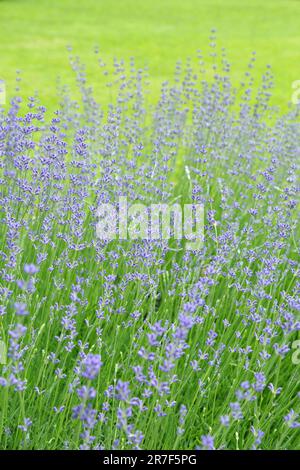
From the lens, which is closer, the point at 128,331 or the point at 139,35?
the point at 128,331

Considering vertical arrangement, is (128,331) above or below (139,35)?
below

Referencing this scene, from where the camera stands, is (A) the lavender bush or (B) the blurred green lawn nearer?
(A) the lavender bush

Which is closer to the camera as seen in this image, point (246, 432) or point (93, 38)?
point (246, 432)

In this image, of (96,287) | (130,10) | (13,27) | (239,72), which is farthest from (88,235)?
(130,10)

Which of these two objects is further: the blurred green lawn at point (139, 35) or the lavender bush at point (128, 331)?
the blurred green lawn at point (139, 35)

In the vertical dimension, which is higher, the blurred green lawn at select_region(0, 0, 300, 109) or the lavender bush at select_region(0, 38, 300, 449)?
the blurred green lawn at select_region(0, 0, 300, 109)

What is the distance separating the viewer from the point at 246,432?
127 inches

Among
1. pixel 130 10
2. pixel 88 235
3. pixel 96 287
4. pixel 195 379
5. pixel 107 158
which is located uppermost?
pixel 130 10

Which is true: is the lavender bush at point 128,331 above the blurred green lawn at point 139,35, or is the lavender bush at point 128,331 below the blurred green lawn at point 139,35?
below

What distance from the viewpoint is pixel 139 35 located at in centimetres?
1714

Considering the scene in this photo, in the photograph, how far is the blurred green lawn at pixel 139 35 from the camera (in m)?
13.1

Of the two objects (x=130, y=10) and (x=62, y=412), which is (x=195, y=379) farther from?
(x=130, y=10)

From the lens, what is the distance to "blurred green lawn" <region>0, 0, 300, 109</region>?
13.1m
